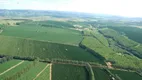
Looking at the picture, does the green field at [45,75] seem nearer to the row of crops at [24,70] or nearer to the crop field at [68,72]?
the row of crops at [24,70]

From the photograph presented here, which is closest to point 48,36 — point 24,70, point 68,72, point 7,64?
point 7,64

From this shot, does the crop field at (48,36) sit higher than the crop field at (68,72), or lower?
higher

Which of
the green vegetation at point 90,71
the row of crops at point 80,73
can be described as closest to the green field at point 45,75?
Answer: the row of crops at point 80,73

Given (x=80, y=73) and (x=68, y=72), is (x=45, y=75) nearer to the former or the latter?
(x=68, y=72)

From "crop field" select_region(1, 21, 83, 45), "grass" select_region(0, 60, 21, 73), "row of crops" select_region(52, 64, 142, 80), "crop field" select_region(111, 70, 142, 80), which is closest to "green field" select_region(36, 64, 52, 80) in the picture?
"row of crops" select_region(52, 64, 142, 80)

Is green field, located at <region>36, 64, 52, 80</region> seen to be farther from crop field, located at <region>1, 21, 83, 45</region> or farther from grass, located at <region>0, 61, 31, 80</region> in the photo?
crop field, located at <region>1, 21, 83, 45</region>

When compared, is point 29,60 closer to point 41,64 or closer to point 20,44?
point 41,64
